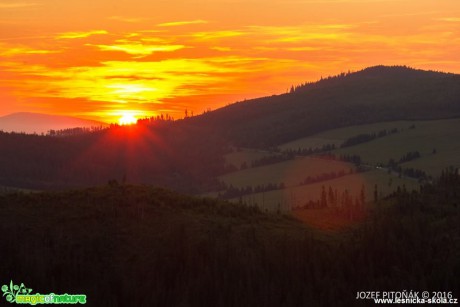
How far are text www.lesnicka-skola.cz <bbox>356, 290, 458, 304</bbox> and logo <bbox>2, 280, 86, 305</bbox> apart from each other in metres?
15.1

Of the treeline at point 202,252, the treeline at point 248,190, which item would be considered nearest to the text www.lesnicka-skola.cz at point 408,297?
the treeline at point 202,252

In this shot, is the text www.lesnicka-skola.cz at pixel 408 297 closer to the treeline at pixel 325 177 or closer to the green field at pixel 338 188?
the green field at pixel 338 188

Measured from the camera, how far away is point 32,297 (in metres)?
37.2

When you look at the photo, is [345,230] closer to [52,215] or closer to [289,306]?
[289,306]

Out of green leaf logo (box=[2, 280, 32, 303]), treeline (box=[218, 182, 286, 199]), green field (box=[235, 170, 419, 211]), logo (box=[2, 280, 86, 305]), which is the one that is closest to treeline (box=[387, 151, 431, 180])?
green field (box=[235, 170, 419, 211])

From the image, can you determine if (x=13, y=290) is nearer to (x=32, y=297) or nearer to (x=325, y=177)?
(x=32, y=297)

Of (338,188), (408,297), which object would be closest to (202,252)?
(408,297)

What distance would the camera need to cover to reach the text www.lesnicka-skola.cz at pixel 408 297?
38375 millimetres

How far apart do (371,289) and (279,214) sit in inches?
685

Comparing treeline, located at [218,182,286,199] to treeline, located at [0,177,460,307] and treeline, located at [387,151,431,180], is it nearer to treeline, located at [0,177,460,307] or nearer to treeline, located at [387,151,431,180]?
treeline, located at [387,151,431,180]

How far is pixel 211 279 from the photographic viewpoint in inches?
1588

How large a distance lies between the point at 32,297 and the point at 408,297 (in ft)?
64.9

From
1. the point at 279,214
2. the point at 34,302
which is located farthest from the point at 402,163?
the point at 34,302

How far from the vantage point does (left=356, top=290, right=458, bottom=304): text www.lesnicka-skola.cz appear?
3838 cm
